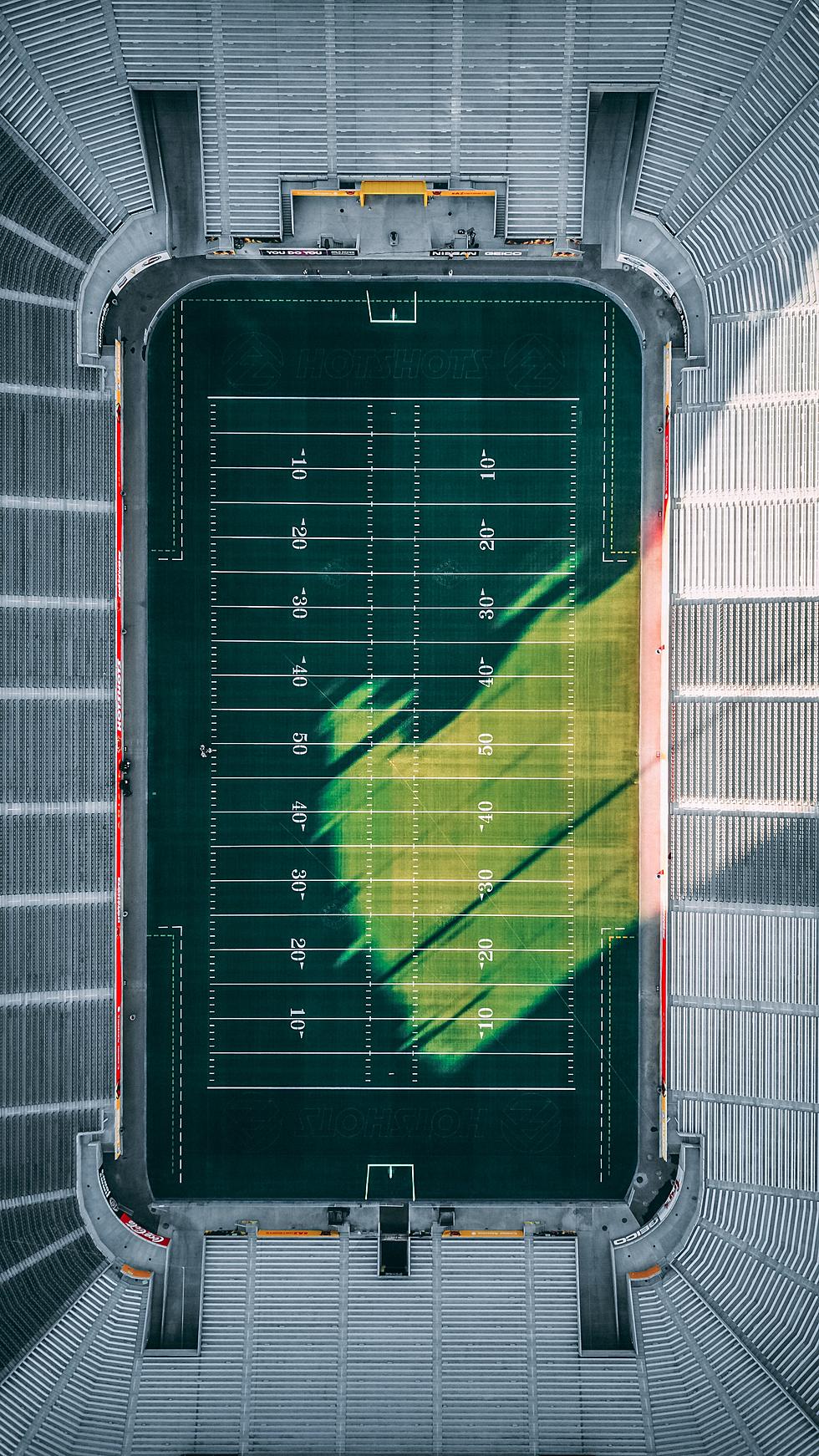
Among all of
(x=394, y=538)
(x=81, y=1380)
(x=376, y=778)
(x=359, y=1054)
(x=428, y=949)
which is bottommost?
(x=81, y=1380)

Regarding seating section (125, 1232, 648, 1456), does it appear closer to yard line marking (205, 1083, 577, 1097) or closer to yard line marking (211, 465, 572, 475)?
yard line marking (205, 1083, 577, 1097)

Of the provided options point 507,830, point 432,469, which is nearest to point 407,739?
point 507,830

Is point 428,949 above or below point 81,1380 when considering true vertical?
above

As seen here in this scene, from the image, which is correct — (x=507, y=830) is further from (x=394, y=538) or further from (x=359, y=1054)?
(x=394, y=538)

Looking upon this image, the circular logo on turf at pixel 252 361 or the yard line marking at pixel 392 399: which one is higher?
the circular logo on turf at pixel 252 361

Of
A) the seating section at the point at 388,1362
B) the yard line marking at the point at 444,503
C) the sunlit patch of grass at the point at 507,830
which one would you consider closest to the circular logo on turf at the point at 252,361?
the yard line marking at the point at 444,503

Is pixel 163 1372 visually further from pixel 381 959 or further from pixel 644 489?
pixel 644 489

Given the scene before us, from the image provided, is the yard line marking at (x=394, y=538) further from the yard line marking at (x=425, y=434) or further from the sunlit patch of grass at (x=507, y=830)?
the yard line marking at (x=425, y=434)
